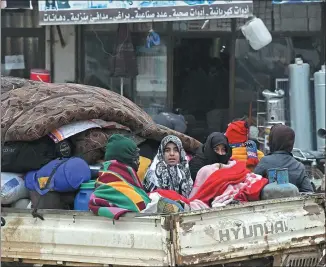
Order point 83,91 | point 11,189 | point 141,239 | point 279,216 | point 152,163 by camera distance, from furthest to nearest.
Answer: point 83,91
point 152,163
point 11,189
point 279,216
point 141,239

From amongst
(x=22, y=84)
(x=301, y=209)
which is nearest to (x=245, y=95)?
(x=22, y=84)

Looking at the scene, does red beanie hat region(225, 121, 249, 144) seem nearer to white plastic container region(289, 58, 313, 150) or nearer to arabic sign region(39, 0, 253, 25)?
arabic sign region(39, 0, 253, 25)

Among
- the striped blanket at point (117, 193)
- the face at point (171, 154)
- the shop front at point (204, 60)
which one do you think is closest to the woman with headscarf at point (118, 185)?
the striped blanket at point (117, 193)

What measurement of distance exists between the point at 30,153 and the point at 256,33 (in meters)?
5.55

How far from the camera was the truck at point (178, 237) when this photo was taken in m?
4.47

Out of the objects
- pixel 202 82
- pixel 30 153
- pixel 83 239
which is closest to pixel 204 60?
pixel 202 82

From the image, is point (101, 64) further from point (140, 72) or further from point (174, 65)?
point (174, 65)

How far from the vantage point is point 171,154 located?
18.0 feet

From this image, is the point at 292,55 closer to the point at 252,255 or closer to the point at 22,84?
the point at 22,84

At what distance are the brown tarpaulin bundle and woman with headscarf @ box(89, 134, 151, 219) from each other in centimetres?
49

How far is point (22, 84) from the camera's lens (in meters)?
6.34

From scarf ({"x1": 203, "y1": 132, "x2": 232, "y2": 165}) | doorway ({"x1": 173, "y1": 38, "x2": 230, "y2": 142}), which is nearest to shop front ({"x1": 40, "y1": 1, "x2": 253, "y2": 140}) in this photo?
doorway ({"x1": 173, "y1": 38, "x2": 230, "y2": 142})

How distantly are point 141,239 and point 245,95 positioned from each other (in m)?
6.71

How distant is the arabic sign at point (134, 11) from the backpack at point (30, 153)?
4.66 m
